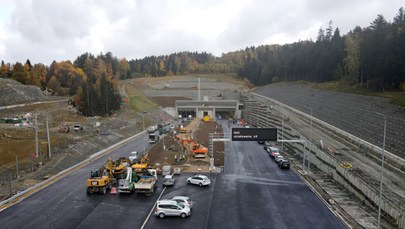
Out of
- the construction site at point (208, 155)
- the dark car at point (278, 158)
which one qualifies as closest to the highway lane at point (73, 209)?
the construction site at point (208, 155)

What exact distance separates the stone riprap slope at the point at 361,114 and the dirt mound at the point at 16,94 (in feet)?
292

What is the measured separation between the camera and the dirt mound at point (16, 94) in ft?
321

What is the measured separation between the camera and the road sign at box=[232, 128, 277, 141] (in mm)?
45469

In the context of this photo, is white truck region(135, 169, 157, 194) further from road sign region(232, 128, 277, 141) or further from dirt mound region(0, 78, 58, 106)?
dirt mound region(0, 78, 58, 106)

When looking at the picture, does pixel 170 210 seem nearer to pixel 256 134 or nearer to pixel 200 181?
pixel 200 181

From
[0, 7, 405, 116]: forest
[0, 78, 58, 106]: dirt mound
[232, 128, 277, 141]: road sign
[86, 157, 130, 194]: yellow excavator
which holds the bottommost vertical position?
[86, 157, 130, 194]: yellow excavator

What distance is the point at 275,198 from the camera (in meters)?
33.9

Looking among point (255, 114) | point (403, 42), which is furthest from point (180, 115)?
point (403, 42)

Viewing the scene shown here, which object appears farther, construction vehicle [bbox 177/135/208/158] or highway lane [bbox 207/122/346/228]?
construction vehicle [bbox 177/135/208/158]

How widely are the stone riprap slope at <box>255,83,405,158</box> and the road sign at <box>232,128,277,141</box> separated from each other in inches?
686

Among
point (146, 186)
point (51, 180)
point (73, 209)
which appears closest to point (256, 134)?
point (146, 186)

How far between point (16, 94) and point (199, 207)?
9432 cm

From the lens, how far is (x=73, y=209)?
1204 inches

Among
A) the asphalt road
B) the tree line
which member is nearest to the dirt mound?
the asphalt road
